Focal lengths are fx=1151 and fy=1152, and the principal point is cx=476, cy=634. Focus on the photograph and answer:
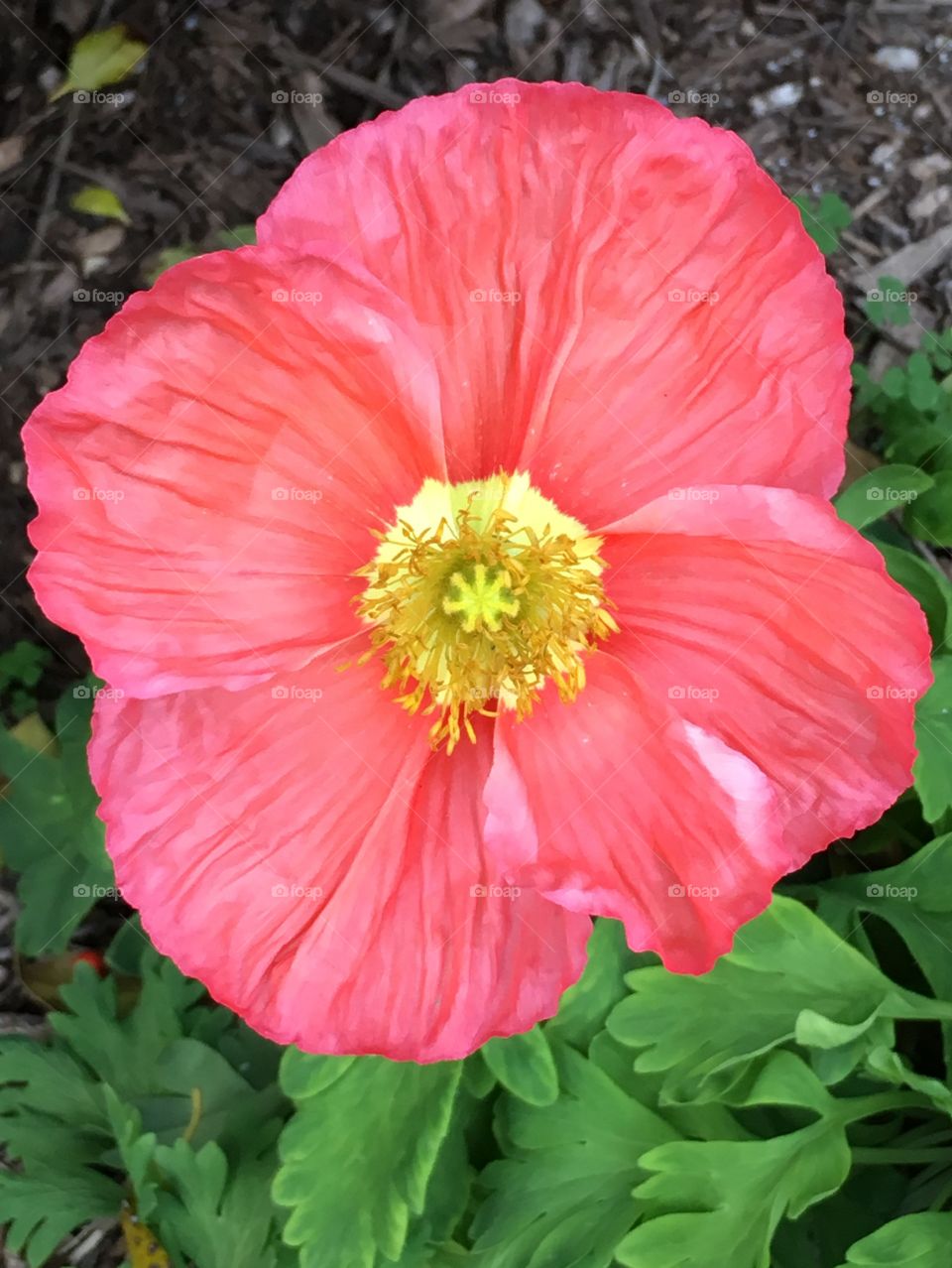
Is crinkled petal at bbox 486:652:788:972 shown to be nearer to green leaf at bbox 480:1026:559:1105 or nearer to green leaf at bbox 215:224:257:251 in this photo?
green leaf at bbox 480:1026:559:1105

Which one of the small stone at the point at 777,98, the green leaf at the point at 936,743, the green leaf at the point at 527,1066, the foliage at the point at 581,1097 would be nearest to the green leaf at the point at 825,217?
the foliage at the point at 581,1097

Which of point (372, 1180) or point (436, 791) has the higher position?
point (436, 791)

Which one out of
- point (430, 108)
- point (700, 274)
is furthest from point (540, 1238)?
point (430, 108)

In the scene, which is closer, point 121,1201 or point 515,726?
point 515,726

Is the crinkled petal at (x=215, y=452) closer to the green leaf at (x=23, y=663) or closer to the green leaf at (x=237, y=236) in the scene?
the green leaf at (x=237, y=236)

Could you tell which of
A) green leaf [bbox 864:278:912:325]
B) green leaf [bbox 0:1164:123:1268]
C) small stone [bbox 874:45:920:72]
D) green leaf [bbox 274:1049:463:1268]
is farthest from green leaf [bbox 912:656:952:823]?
green leaf [bbox 0:1164:123:1268]

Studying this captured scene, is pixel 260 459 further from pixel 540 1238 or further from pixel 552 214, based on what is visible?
pixel 540 1238
